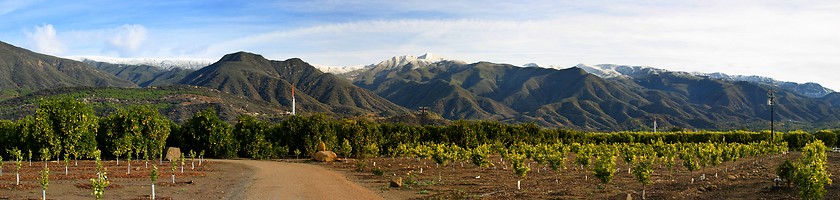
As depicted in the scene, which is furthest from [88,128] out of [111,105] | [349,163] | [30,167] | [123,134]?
[111,105]

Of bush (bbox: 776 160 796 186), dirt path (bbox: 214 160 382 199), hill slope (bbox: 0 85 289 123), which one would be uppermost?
hill slope (bbox: 0 85 289 123)

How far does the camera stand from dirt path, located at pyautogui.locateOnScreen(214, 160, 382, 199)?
30547 mm

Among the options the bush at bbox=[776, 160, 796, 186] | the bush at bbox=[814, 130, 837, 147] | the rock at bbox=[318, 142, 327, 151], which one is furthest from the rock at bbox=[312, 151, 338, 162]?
the bush at bbox=[814, 130, 837, 147]

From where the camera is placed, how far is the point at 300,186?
34.6m

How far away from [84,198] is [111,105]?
147m

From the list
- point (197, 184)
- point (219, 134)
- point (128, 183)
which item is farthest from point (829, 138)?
point (128, 183)

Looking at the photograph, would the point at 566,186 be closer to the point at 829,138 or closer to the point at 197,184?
the point at 197,184

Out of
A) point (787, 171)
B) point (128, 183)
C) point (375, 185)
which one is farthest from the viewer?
point (375, 185)

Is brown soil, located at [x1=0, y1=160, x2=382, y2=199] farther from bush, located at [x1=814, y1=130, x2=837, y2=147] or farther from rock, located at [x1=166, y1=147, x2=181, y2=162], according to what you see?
bush, located at [x1=814, y1=130, x2=837, y2=147]


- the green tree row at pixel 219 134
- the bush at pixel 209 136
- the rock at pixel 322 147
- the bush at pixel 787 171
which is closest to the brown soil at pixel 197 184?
the green tree row at pixel 219 134

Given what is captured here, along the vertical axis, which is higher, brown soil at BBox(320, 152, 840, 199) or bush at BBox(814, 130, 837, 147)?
bush at BBox(814, 130, 837, 147)

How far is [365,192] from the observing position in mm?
32844

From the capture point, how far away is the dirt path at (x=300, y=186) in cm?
3055

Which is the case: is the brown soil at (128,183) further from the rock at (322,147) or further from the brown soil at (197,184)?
the rock at (322,147)
